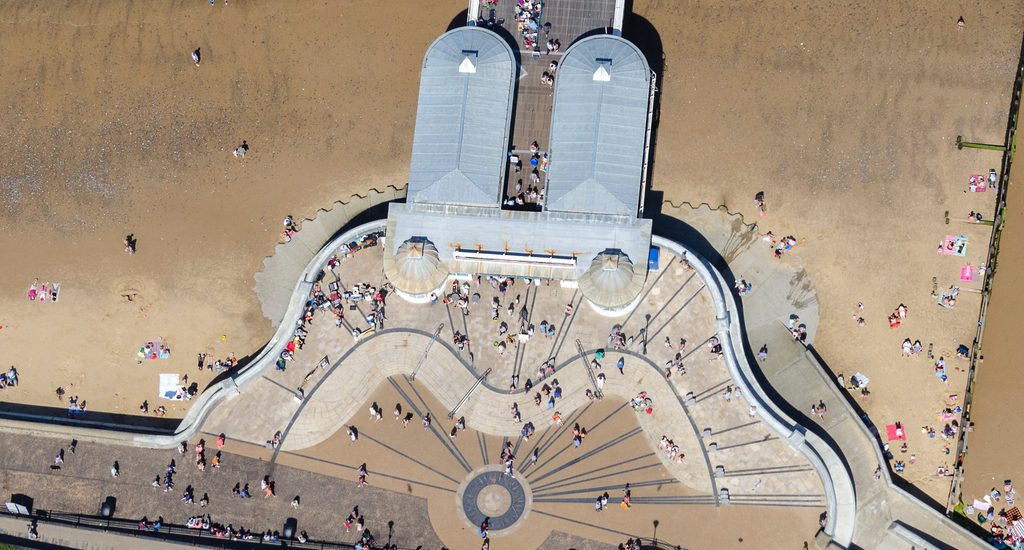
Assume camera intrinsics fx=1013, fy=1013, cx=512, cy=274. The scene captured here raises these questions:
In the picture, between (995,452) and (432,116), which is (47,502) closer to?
(432,116)

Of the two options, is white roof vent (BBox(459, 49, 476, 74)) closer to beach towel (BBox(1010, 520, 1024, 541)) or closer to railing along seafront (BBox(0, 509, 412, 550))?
railing along seafront (BBox(0, 509, 412, 550))

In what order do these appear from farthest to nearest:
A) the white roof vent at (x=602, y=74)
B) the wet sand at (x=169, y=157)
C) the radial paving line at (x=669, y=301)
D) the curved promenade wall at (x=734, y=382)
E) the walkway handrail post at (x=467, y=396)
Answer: the wet sand at (x=169, y=157)
the radial paving line at (x=669, y=301)
the walkway handrail post at (x=467, y=396)
the white roof vent at (x=602, y=74)
the curved promenade wall at (x=734, y=382)

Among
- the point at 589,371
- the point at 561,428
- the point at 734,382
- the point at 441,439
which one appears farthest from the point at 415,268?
A: the point at 734,382

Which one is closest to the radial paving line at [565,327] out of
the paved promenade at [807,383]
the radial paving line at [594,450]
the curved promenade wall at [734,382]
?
the curved promenade wall at [734,382]

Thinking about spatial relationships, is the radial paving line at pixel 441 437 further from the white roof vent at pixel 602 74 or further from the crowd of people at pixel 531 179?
the white roof vent at pixel 602 74

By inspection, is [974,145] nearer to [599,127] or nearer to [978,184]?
[978,184]

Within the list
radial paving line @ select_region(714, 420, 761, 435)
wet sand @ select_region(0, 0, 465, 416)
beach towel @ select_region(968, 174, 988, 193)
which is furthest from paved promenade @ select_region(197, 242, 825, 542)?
beach towel @ select_region(968, 174, 988, 193)

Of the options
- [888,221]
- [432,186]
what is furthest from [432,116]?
[888,221]
